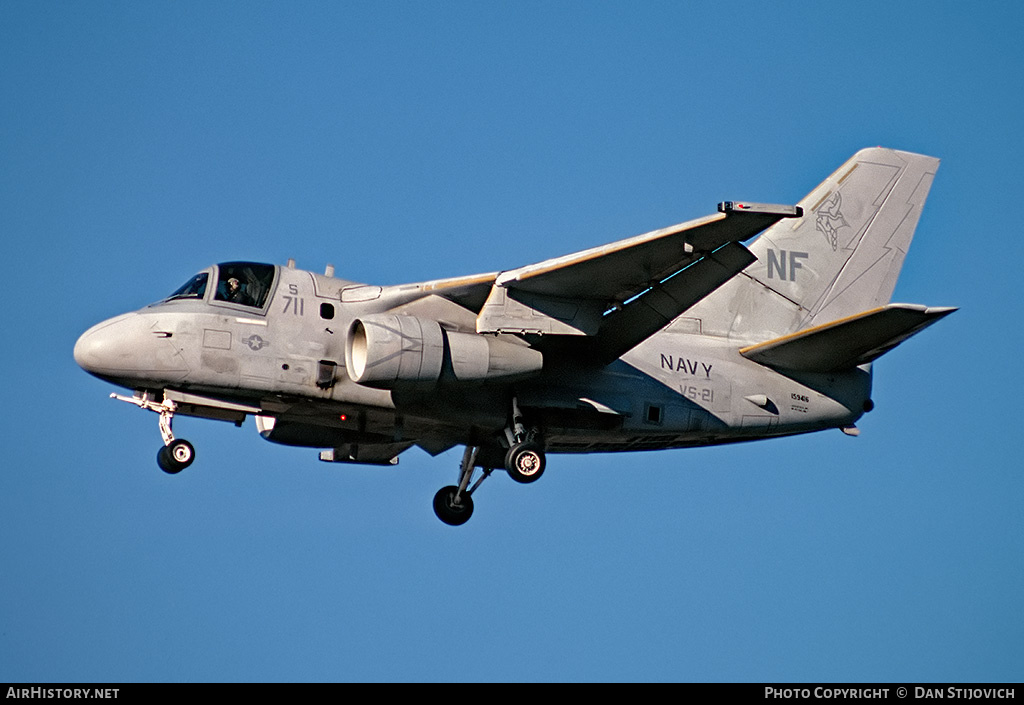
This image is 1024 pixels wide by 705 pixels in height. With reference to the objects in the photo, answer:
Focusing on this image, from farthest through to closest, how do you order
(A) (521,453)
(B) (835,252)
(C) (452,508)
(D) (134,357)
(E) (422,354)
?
(B) (835,252)
(C) (452,508)
(A) (521,453)
(D) (134,357)
(E) (422,354)

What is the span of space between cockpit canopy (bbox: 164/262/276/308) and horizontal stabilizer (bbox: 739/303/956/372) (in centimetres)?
810

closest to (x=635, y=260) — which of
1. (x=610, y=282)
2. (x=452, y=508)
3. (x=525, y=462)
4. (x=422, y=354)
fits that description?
(x=610, y=282)

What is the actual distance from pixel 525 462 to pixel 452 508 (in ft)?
10.2

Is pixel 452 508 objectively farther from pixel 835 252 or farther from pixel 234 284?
pixel 835 252

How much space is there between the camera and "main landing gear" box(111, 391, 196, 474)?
23.0m

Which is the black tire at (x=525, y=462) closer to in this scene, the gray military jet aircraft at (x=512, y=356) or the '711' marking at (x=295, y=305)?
the gray military jet aircraft at (x=512, y=356)

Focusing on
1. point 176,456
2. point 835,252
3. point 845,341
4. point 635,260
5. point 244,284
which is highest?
point 835,252

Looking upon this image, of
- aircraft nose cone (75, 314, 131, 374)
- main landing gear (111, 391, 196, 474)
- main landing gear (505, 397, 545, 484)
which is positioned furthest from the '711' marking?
main landing gear (505, 397, 545, 484)

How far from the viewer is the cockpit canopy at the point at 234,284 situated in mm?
23219

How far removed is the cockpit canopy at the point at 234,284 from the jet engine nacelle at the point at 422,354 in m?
1.69

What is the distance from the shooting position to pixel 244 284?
23312mm

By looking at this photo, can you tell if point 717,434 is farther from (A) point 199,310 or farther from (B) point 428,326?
(A) point 199,310

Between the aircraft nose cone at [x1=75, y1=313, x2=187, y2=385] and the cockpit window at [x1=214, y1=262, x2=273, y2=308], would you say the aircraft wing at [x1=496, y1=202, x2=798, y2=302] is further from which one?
the aircraft nose cone at [x1=75, y1=313, x2=187, y2=385]

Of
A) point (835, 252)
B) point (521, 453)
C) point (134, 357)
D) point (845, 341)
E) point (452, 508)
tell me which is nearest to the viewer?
point (134, 357)
